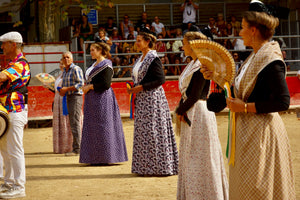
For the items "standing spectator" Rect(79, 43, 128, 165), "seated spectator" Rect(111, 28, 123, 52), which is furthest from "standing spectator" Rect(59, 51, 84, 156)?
"seated spectator" Rect(111, 28, 123, 52)

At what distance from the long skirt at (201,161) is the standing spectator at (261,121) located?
1315mm

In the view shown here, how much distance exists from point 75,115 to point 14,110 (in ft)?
12.5

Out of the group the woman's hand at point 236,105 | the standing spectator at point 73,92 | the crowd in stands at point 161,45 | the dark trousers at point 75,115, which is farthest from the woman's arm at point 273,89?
the crowd in stands at point 161,45

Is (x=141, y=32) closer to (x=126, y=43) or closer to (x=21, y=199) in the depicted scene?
(x=21, y=199)

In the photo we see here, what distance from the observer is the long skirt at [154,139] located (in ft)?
24.7

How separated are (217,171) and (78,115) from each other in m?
5.25

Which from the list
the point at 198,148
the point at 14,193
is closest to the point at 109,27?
the point at 14,193

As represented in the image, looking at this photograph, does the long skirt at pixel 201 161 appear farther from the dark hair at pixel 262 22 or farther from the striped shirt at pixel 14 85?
the striped shirt at pixel 14 85

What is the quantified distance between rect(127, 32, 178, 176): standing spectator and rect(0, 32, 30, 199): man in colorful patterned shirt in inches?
70.2

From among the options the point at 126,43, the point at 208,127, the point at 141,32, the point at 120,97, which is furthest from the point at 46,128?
the point at 208,127

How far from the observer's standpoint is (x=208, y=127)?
5.36 metres

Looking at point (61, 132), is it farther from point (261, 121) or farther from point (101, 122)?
point (261, 121)

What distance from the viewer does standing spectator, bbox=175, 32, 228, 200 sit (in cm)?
523

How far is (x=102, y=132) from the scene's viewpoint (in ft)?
28.6
